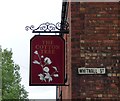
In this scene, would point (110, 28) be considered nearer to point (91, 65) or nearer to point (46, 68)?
point (91, 65)

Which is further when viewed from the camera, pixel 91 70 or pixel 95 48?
pixel 95 48

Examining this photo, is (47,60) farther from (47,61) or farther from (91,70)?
(91,70)

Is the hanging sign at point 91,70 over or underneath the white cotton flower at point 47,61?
underneath

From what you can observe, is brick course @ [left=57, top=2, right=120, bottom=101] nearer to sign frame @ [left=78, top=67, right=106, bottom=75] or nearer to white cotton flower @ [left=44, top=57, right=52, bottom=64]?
sign frame @ [left=78, top=67, right=106, bottom=75]

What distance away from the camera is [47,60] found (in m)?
10.6

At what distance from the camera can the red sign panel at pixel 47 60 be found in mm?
10508

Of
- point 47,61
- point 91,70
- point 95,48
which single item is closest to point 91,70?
point 91,70

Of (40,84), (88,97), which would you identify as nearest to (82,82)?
(88,97)

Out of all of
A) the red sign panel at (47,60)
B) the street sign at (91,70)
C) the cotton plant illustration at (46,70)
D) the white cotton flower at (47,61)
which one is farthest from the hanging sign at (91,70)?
the white cotton flower at (47,61)

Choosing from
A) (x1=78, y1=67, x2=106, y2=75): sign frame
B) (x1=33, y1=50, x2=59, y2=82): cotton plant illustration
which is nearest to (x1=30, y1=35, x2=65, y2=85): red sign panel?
(x1=33, y1=50, x2=59, y2=82): cotton plant illustration

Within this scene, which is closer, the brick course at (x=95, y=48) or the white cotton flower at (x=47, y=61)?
the brick course at (x=95, y=48)

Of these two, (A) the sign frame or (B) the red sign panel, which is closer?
(A) the sign frame

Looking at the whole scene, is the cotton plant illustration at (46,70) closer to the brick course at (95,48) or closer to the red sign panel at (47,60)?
the red sign panel at (47,60)

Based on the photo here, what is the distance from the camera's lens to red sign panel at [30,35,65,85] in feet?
34.5
